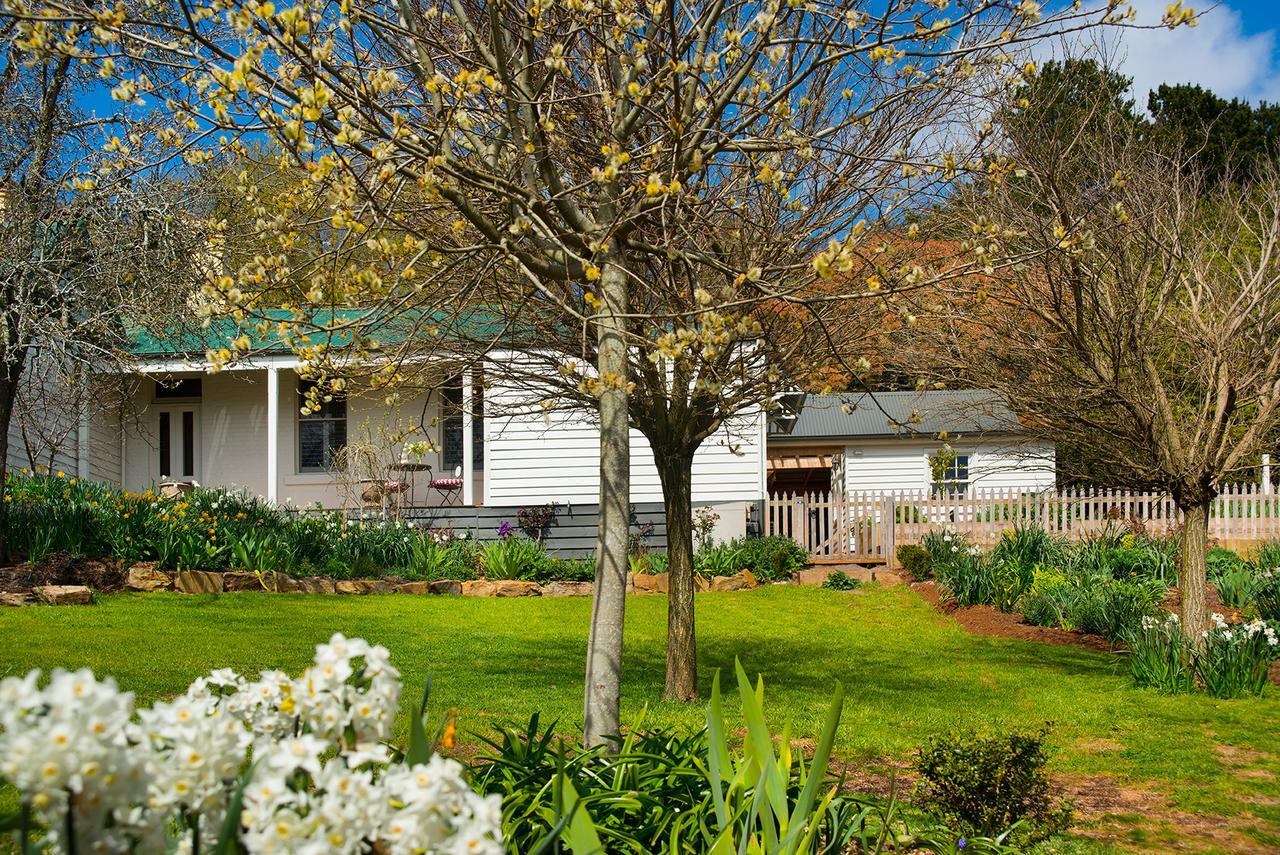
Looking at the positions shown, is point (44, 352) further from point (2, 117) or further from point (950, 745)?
point (950, 745)

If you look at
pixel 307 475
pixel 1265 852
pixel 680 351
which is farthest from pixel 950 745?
pixel 307 475

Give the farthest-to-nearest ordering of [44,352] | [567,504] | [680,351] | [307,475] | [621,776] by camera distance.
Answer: [307,475]
[567,504]
[44,352]
[680,351]
[621,776]

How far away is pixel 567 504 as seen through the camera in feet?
62.6

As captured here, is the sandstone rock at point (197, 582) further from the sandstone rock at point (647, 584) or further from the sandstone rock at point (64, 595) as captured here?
the sandstone rock at point (647, 584)

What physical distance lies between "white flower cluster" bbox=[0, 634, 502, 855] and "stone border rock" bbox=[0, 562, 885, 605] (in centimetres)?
829

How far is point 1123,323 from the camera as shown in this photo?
8383 millimetres

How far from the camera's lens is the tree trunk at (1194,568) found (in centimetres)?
921

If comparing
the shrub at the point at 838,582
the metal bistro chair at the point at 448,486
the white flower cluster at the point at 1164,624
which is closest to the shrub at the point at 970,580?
the shrub at the point at 838,582

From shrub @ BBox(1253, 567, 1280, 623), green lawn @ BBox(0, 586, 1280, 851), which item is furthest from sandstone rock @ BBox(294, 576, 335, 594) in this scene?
shrub @ BBox(1253, 567, 1280, 623)

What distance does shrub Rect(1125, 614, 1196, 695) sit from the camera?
30.1ft

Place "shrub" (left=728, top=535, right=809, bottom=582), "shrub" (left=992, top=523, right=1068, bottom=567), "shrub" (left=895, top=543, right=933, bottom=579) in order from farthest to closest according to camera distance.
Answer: "shrub" (left=728, top=535, right=809, bottom=582) < "shrub" (left=895, top=543, right=933, bottom=579) < "shrub" (left=992, top=523, right=1068, bottom=567)

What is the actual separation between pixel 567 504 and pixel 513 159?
13.5 m

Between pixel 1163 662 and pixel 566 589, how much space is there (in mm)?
8581

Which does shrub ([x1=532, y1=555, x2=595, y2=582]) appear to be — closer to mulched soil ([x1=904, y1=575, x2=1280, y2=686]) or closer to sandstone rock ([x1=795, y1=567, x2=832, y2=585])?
sandstone rock ([x1=795, y1=567, x2=832, y2=585])
